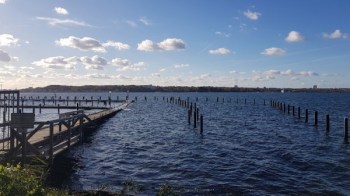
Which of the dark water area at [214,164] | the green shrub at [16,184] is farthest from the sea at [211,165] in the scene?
the green shrub at [16,184]

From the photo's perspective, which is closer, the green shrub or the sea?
the green shrub

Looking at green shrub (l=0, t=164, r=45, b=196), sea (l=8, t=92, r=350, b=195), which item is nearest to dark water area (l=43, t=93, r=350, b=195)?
sea (l=8, t=92, r=350, b=195)

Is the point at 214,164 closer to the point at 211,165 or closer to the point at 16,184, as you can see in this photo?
the point at 211,165

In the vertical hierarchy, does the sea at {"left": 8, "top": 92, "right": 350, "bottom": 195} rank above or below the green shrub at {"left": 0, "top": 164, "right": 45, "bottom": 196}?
below

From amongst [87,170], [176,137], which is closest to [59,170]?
[87,170]

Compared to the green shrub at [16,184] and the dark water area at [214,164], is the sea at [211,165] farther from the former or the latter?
the green shrub at [16,184]

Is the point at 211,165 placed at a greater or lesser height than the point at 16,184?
lesser

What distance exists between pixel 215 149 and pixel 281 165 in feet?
22.4

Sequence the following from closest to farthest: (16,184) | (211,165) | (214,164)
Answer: (16,184) < (211,165) < (214,164)

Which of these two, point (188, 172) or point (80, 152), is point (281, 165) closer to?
point (188, 172)

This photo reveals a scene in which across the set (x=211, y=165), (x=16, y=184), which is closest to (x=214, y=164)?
(x=211, y=165)

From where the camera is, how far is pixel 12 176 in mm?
8203

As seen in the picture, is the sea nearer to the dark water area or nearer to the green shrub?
the dark water area

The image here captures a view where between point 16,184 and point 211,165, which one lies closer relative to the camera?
point 16,184
